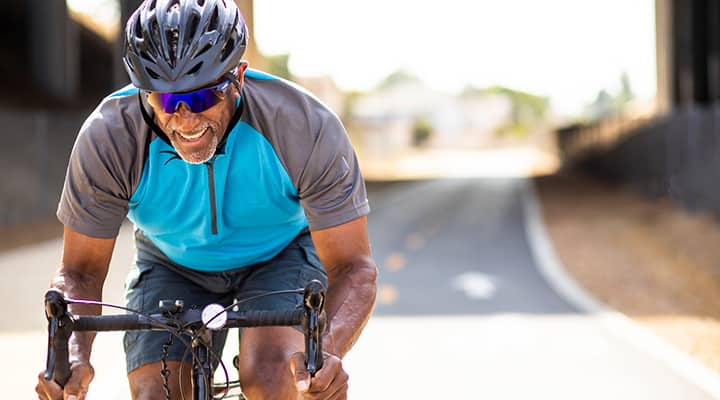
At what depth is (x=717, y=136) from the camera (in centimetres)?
1780

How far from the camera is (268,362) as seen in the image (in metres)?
3.17

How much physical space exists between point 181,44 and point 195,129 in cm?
24

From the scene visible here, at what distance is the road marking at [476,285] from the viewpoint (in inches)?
449

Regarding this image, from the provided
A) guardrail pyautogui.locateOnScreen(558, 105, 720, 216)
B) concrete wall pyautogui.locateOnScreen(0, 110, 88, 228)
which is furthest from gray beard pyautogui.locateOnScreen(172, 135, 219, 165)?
concrete wall pyautogui.locateOnScreen(0, 110, 88, 228)

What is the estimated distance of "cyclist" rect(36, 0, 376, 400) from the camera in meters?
→ 2.96

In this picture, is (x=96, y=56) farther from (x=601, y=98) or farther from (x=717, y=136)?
(x=601, y=98)

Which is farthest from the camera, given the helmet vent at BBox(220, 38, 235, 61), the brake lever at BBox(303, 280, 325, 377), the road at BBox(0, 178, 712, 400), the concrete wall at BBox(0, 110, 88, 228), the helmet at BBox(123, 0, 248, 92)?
the concrete wall at BBox(0, 110, 88, 228)

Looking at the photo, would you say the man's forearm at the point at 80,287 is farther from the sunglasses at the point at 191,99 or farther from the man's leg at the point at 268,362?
the sunglasses at the point at 191,99

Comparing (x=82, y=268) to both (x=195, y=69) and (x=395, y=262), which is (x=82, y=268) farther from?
(x=395, y=262)

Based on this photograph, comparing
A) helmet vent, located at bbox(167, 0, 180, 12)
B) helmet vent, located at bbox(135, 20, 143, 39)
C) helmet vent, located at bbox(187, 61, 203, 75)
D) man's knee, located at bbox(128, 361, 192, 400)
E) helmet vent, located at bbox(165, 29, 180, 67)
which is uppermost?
helmet vent, located at bbox(167, 0, 180, 12)

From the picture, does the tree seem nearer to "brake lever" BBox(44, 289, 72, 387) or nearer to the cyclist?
the cyclist

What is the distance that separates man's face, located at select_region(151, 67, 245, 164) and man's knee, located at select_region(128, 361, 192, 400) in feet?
2.22

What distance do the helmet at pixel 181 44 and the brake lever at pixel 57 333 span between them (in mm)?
630

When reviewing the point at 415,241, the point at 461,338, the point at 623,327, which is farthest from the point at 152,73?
the point at 415,241
